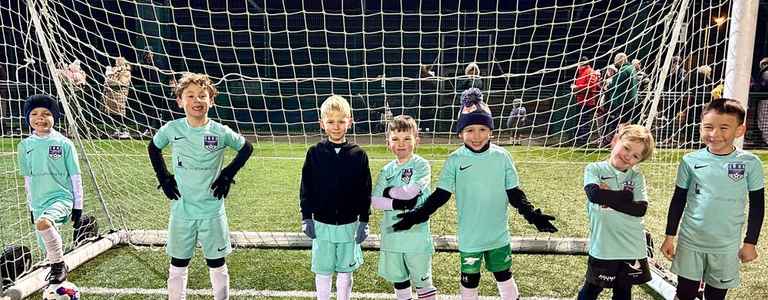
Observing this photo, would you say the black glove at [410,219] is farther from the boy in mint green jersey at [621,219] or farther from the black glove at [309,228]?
the boy in mint green jersey at [621,219]

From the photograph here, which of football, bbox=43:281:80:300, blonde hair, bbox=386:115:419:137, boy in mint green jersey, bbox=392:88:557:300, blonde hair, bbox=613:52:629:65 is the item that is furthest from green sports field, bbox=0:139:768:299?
blonde hair, bbox=613:52:629:65

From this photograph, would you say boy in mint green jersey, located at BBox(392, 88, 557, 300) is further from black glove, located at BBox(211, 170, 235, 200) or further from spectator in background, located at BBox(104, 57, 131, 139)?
spectator in background, located at BBox(104, 57, 131, 139)

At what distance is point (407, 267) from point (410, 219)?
11.7 inches

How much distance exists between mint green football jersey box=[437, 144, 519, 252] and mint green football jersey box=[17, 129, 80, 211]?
245 cm

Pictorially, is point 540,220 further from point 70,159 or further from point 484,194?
point 70,159

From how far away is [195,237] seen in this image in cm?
322

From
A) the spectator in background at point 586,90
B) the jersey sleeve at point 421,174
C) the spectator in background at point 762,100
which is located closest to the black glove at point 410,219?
the jersey sleeve at point 421,174

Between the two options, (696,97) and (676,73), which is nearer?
(676,73)

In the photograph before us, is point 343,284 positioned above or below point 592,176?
below

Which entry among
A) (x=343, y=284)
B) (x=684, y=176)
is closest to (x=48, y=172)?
(x=343, y=284)

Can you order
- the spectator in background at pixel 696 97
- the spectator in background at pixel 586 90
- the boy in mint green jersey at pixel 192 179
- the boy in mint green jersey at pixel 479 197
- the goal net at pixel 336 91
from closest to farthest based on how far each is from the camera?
the boy in mint green jersey at pixel 479 197
the boy in mint green jersey at pixel 192 179
the spectator in background at pixel 696 97
the goal net at pixel 336 91
the spectator in background at pixel 586 90

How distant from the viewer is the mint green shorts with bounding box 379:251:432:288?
3010 mm

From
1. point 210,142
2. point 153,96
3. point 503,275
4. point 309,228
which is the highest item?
point 153,96

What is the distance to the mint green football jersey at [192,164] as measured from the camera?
3.17 metres
